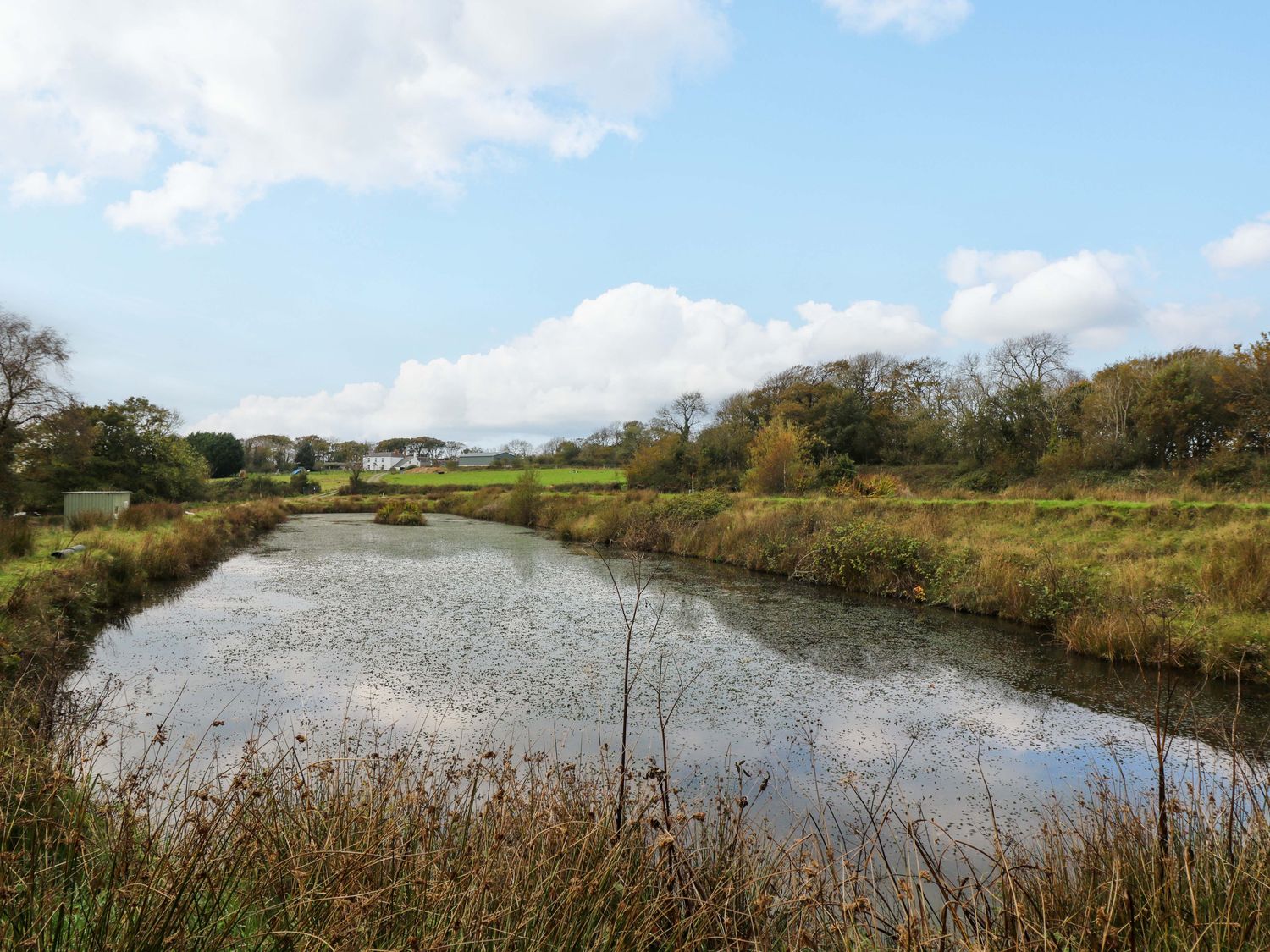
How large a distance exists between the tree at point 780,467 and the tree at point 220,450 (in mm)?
47779

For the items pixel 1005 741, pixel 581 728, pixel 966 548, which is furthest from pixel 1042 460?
pixel 581 728

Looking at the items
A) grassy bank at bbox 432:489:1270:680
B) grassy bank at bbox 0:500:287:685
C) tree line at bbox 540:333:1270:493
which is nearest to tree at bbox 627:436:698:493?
tree line at bbox 540:333:1270:493

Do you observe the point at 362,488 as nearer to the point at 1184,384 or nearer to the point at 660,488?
the point at 660,488

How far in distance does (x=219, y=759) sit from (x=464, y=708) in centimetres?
207

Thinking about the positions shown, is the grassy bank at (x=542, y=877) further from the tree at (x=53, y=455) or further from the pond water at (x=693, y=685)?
the tree at (x=53, y=455)

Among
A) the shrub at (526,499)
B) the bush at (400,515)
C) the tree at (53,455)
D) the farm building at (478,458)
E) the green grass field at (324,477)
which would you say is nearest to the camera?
the tree at (53,455)

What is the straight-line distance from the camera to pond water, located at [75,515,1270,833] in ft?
17.3

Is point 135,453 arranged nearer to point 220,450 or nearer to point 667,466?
point 667,466

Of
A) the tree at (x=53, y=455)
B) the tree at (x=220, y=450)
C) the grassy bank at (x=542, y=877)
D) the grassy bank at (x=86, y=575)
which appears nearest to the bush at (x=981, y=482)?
the grassy bank at (x=542, y=877)

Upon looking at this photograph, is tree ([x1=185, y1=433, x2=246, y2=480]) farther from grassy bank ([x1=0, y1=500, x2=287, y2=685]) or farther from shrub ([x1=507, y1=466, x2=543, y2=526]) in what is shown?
grassy bank ([x1=0, y1=500, x2=287, y2=685])

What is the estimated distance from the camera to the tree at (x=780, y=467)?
27.8 meters

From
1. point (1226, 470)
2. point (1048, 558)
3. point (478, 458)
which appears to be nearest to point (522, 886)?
point (1048, 558)

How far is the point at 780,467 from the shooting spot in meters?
28.4

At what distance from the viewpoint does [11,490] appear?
1714 centimetres
